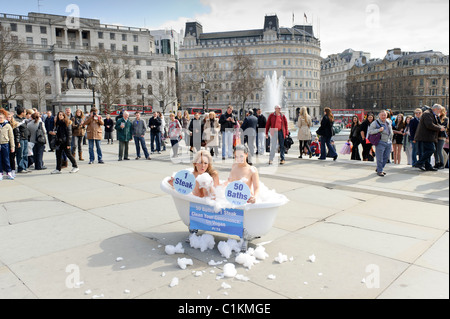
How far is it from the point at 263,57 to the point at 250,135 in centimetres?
10181

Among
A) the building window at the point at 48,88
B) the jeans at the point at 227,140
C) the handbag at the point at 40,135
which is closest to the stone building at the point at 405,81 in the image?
the building window at the point at 48,88

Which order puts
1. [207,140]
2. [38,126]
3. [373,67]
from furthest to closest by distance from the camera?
1. [373,67]
2. [207,140]
3. [38,126]

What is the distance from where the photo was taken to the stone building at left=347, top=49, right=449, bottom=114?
3967 inches

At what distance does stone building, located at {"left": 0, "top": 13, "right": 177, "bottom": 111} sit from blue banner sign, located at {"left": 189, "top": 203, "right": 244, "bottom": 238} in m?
66.5

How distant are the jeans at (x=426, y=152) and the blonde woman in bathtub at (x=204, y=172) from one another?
7.65 m

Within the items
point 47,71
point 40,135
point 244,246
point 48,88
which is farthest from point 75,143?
point 47,71

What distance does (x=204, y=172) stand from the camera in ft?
16.4

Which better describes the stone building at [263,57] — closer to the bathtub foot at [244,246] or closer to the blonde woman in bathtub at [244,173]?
the blonde woman in bathtub at [244,173]

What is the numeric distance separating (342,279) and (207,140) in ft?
33.9

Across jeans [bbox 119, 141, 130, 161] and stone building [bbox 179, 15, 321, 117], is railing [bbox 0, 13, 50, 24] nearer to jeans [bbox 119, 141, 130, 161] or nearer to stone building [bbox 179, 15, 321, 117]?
stone building [bbox 179, 15, 321, 117]

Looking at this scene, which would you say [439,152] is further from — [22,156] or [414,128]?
[22,156]
